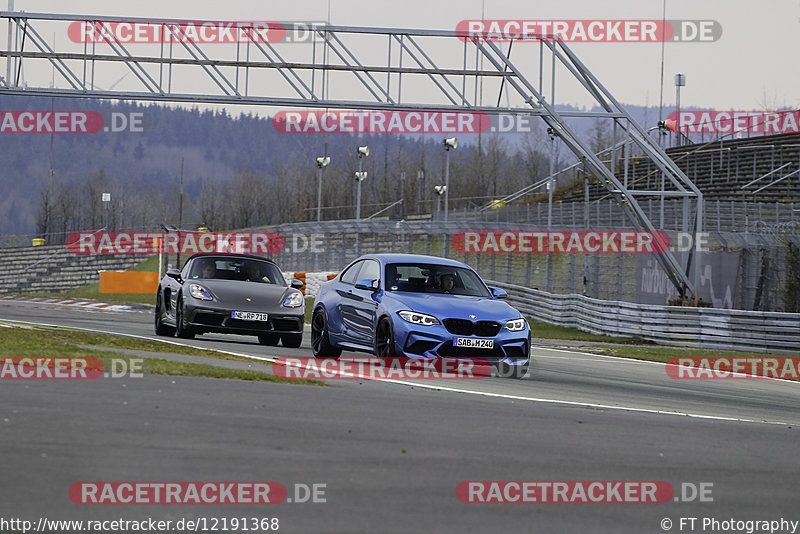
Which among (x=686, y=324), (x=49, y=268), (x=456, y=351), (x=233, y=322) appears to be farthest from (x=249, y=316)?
(x=49, y=268)

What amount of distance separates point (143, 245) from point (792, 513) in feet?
258

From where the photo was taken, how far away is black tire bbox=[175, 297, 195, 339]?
58.8 feet

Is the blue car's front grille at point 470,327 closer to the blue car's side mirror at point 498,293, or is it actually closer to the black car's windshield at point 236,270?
the blue car's side mirror at point 498,293

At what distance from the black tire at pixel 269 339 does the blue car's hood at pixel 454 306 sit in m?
3.96

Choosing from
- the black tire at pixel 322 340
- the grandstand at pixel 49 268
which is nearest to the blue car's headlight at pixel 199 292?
the black tire at pixel 322 340

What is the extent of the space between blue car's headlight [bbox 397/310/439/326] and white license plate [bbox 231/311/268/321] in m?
4.38

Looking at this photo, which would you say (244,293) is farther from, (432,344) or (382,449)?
(382,449)

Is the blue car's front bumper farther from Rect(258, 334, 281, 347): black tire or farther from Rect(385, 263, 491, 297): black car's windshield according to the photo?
Rect(258, 334, 281, 347): black tire

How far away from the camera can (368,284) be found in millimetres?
14648

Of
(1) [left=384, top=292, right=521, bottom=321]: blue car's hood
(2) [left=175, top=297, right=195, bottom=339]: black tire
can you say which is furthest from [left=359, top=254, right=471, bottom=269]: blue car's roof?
(2) [left=175, top=297, right=195, bottom=339]: black tire

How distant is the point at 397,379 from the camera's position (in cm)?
1209

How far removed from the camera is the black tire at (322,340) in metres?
15.5

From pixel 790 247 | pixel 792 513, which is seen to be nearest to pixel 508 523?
pixel 792 513

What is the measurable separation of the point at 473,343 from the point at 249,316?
502 cm
